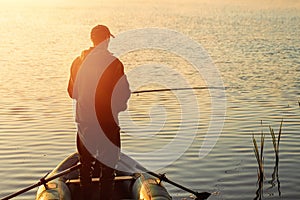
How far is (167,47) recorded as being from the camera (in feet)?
135

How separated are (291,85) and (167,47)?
54.4 ft

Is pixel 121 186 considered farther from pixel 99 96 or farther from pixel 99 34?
pixel 99 34

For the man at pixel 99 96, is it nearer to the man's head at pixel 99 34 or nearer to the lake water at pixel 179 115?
the man's head at pixel 99 34

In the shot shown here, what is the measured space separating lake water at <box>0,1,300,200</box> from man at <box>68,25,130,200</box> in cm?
291

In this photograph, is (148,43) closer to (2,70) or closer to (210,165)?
(2,70)

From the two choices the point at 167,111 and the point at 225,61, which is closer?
the point at 167,111

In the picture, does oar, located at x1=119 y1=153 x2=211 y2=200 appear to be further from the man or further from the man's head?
the man's head

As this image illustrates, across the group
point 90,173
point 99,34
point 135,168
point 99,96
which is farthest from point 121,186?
point 99,34

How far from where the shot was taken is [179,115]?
18734 mm

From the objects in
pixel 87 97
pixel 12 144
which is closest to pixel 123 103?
pixel 87 97

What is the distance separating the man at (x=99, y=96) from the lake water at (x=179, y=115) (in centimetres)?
291

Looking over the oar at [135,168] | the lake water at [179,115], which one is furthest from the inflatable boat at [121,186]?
the lake water at [179,115]

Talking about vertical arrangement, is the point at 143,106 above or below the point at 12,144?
above

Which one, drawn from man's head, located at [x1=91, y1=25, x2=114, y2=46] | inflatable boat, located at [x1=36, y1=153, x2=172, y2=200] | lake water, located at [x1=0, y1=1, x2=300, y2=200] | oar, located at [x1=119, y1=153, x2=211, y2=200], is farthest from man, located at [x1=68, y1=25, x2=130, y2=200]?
lake water, located at [x1=0, y1=1, x2=300, y2=200]
